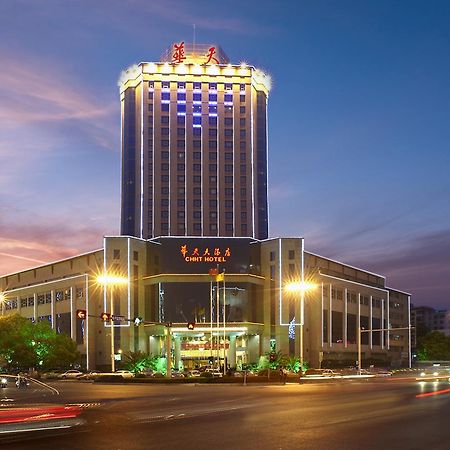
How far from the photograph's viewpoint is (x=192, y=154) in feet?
490

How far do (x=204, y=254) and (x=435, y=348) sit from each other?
76.7 meters

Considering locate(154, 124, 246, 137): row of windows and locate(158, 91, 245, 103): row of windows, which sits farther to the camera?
locate(158, 91, 245, 103): row of windows

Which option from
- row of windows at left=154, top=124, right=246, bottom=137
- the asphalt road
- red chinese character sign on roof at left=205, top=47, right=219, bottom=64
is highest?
red chinese character sign on roof at left=205, top=47, right=219, bottom=64

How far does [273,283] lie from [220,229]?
117 feet

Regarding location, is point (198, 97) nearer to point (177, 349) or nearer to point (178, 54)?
point (178, 54)

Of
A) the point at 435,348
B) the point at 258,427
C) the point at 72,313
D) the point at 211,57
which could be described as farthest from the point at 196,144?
the point at 258,427

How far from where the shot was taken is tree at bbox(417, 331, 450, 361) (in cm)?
16362

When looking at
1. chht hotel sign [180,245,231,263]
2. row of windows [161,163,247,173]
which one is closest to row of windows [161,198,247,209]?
row of windows [161,163,247,173]

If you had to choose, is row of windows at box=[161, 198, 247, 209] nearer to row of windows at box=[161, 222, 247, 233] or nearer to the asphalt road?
row of windows at box=[161, 222, 247, 233]

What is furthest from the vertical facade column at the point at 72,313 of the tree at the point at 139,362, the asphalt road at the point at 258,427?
the asphalt road at the point at 258,427

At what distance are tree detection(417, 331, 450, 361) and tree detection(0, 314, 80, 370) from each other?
95.9m

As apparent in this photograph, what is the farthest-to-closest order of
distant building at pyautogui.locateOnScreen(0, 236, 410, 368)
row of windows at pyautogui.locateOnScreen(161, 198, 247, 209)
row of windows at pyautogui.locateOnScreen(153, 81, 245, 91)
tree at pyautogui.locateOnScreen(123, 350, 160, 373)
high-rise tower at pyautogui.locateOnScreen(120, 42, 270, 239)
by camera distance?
row of windows at pyautogui.locateOnScreen(153, 81, 245, 91) → row of windows at pyautogui.locateOnScreen(161, 198, 247, 209) → high-rise tower at pyautogui.locateOnScreen(120, 42, 270, 239) → distant building at pyautogui.locateOnScreen(0, 236, 410, 368) → tree at pyautogui.locateOnScreen(123, 350, 160, 373)

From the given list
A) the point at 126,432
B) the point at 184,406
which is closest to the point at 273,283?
the point at 184,406

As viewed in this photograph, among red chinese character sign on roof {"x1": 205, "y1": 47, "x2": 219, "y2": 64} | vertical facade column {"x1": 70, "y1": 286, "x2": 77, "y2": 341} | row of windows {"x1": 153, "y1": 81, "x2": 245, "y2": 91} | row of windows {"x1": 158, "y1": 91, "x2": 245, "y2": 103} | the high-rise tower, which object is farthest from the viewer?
red chinese character sign on roof {"x1": 205, "y1": 47, "x2": 219, "y2": 64}
